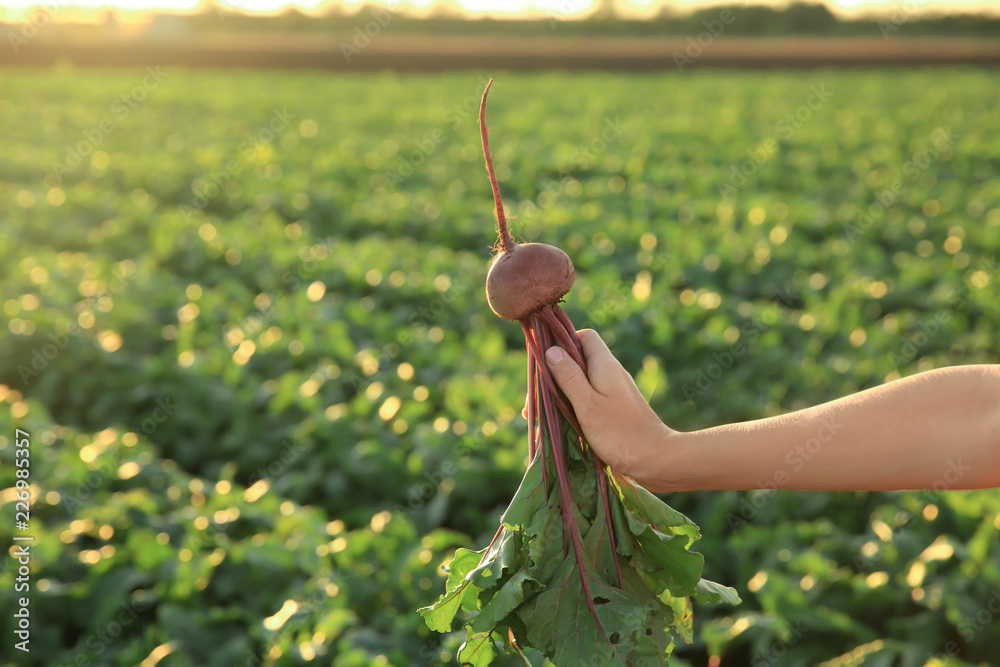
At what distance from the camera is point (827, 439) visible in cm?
135

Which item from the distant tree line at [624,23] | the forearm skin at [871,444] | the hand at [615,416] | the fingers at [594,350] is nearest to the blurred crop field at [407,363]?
the forearm skin at [871,444]

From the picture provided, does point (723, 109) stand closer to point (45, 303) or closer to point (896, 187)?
point (896, 187)

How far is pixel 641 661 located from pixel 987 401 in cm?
69

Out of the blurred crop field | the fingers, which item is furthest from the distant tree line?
the fingers

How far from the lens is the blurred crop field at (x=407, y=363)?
2988 mm

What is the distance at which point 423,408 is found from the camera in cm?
426

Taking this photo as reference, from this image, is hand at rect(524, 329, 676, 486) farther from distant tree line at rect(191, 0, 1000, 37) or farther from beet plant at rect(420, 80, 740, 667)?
distant tree line at rect(191, 0, 1000, 37)

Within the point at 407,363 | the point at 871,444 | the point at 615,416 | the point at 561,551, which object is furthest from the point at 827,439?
the point at 407,363

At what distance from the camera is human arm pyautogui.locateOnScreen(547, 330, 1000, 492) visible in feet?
4.35

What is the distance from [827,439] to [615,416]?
0.34 m

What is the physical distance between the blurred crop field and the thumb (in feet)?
1.15

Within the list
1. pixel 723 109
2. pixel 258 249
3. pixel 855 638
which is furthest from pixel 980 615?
pixel 723 109

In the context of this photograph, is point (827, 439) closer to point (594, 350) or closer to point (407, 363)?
point (594, 350)

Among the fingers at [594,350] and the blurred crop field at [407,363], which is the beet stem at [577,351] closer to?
the fingers at [594,350]
